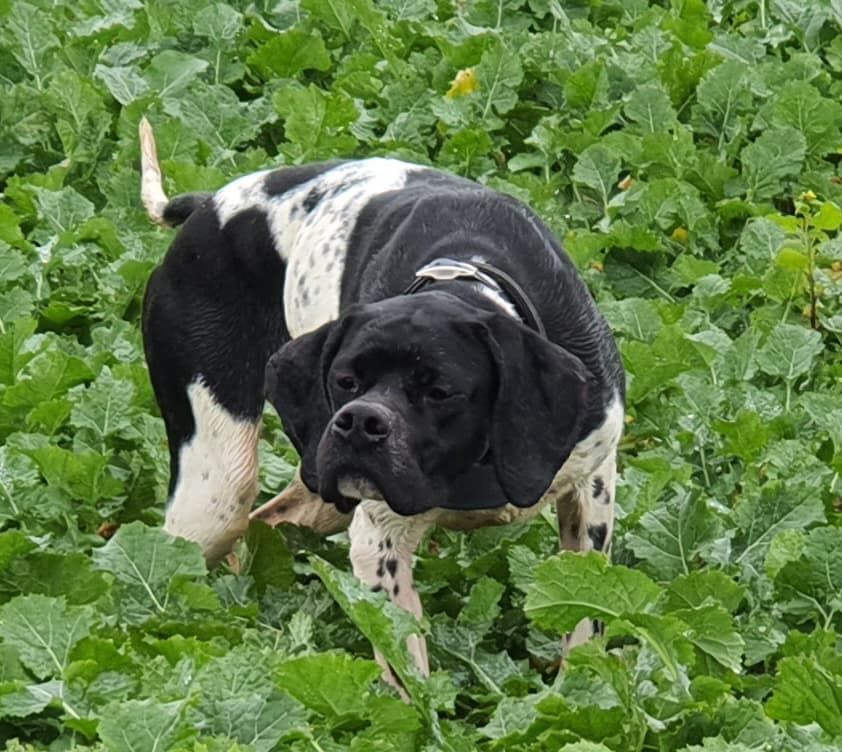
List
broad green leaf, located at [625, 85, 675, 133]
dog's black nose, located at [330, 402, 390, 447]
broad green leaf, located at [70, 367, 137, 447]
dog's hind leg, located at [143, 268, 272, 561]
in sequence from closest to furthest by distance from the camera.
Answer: dog's black nose, located at [330, 402, 390, 447] → dog's hind leg, located at [143, 268, 272, 561] → broad green leaf, located at [70, 367, 137, 447] → broad green leaf, located at [625, 85, 675, 133]

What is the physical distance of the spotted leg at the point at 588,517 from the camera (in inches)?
233

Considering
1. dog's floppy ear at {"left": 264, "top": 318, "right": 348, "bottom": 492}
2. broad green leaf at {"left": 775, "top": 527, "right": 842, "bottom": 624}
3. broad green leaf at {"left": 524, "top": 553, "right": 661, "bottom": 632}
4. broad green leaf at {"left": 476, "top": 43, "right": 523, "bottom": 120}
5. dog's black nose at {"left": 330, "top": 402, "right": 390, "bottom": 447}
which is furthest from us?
broad green leaf at {"left": 476, "top": 43, "right": 523, "bottom": 120}

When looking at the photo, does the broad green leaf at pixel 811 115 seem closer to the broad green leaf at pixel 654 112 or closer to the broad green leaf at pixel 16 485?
the broad green leaf at pixel 654 112

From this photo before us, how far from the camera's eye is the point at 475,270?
5.59 metres

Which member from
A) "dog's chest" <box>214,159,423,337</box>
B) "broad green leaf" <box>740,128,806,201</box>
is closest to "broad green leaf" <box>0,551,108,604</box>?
"dog's chest" <box>214,159,423,337</box>

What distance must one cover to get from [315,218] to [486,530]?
94 centimetres

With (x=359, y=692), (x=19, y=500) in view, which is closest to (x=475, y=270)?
(x=359, y=692)

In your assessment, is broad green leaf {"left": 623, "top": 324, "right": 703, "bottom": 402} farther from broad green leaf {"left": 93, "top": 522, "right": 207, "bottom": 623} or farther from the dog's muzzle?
the dog's muzzle

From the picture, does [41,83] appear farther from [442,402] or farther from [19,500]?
[442,402]

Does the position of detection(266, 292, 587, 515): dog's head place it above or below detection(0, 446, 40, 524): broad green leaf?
above

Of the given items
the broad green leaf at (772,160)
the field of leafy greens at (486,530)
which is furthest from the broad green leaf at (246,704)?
the broad green leaf at (772,160)

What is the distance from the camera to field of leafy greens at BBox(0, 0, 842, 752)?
511 cm

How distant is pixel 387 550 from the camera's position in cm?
578

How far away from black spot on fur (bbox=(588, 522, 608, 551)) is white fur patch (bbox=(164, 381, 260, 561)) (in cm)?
98
